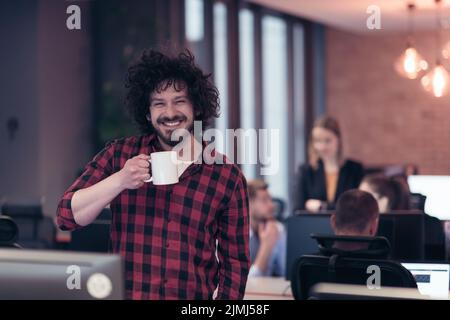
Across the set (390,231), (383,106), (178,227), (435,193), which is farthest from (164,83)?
(383,106)

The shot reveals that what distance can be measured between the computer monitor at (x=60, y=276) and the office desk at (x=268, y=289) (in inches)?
85.6

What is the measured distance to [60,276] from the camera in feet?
4.98

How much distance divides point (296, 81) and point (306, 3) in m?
2.17

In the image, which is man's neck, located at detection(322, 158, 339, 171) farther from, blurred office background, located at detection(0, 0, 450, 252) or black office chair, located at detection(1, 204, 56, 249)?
black office chair, located at detection(1, 204, 56, 249)

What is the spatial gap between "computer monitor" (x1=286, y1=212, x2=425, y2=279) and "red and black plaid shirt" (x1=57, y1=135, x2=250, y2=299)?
1269mm

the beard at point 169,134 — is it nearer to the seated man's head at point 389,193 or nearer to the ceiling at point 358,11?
the seated man's head at point 389,193

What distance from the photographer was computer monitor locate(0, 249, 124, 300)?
1.49 m

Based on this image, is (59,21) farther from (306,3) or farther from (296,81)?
(296,81)

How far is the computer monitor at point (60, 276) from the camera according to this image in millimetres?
1493

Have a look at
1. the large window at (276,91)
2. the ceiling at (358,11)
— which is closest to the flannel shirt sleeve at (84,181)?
the ceiling at (358,11)

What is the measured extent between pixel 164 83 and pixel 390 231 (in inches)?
60.2

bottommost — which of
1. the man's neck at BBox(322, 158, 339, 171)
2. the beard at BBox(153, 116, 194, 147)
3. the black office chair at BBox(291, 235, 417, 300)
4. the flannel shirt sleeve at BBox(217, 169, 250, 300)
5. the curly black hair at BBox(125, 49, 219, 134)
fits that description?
the black office chair at BBox(291, 235, 417, 300)

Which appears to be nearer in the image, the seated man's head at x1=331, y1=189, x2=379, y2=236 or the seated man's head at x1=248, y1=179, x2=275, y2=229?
Answer: the seated man's head at x1=331, y1=189, x2=379, y2=236

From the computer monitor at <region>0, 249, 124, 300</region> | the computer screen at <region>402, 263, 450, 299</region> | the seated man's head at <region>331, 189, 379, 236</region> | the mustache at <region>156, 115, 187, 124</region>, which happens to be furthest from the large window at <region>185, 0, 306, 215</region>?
the computer monitor at <region>0, 249, 124, 300</region>
